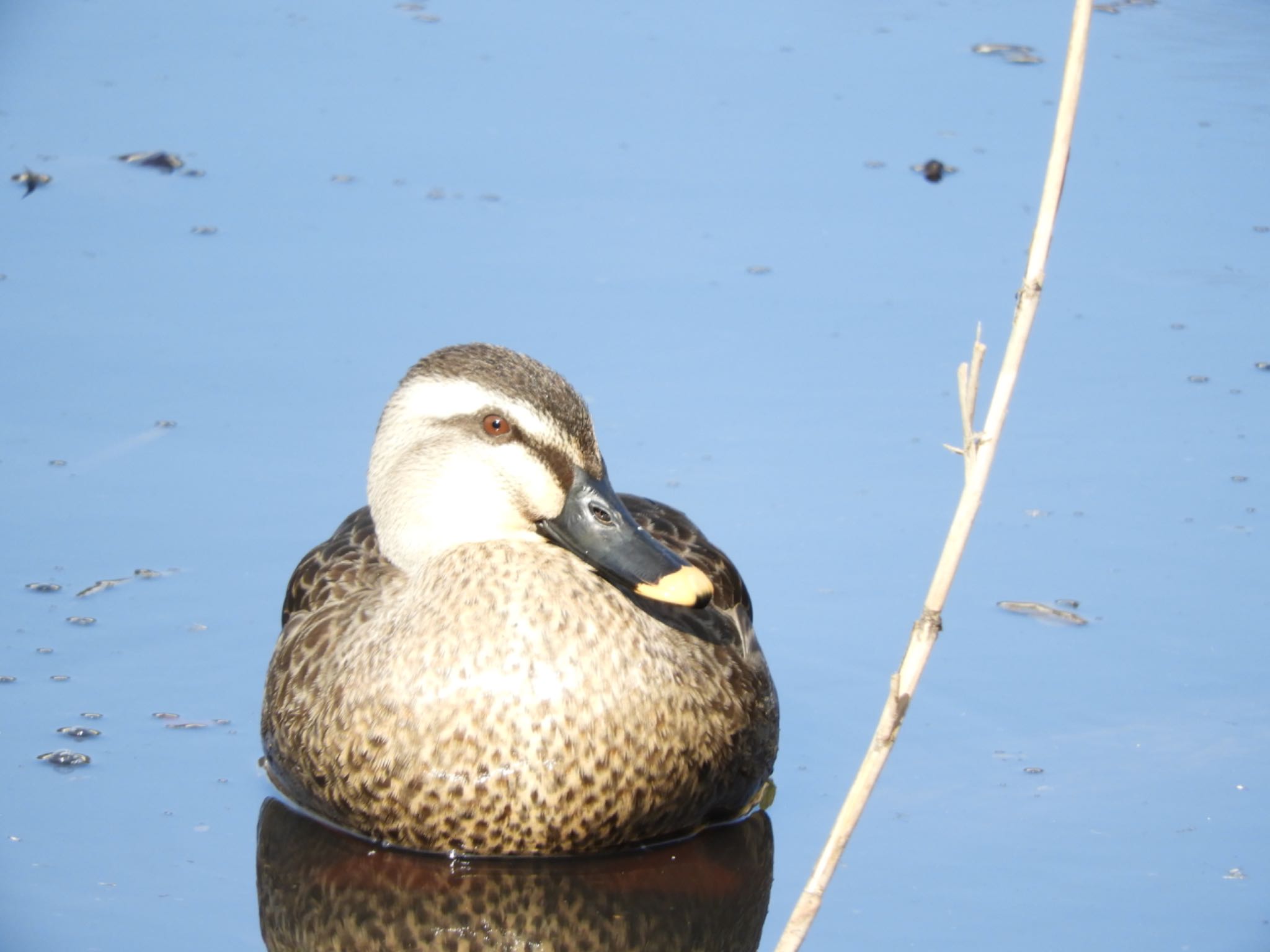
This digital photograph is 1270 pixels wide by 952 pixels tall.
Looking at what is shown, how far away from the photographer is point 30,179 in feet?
30.8

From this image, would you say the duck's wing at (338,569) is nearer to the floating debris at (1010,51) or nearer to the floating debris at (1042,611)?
the floating debris at (1042,611)

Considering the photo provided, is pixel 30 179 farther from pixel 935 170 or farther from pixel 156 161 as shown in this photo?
pixel 935 170

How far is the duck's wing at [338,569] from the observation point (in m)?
5.95

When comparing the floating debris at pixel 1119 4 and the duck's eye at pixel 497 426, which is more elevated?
the duck's eye at pixel 497 426

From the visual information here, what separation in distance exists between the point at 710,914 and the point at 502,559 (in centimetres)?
107

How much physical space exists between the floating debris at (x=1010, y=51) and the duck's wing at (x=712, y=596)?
5573 millimetres

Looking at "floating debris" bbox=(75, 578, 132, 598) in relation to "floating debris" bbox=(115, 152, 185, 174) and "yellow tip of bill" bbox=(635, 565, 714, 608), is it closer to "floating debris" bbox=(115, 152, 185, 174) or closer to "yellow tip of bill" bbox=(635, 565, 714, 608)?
"yellow tip of bill" bbox=(635, 565, 714, 608)

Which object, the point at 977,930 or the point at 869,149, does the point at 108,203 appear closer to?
the point at 869,149

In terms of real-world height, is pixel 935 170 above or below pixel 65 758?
above

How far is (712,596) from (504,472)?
74 cm

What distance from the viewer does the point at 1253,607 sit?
6.66 metres

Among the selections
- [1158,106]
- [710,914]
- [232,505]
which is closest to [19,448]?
[232,505]

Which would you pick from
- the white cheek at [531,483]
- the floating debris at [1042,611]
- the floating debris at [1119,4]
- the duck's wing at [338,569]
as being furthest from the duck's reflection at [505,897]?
the floating debris at [1119,4]

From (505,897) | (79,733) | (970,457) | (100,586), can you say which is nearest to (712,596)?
(505,897)
